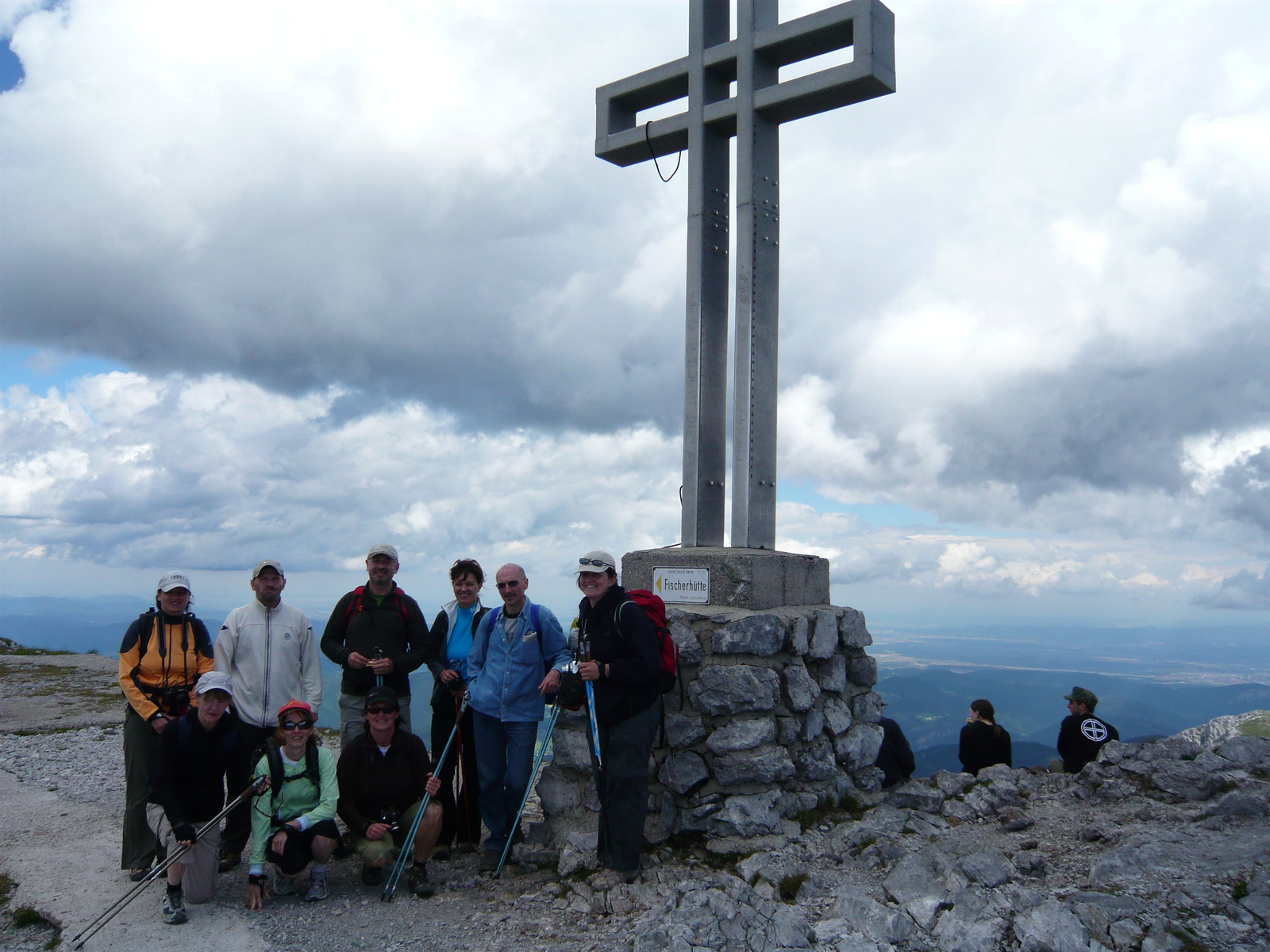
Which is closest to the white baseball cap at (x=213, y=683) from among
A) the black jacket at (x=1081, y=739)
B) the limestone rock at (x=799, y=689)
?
the limestone rock at (x=799, y=689)

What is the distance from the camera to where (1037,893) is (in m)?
4.14

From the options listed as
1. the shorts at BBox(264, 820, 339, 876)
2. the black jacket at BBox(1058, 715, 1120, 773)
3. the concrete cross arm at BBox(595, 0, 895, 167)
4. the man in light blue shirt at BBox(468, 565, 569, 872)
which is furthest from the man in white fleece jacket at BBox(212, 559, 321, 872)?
the black jacket at BBox(1058, 715, 1120, 773)

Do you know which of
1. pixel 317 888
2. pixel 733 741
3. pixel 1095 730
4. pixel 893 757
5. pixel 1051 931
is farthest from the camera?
pixel 1095 730

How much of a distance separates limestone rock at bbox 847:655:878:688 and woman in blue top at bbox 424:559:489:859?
9.57 ft

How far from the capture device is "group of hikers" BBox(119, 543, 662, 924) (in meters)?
5.15

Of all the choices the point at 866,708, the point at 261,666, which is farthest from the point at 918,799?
the point at 261,666

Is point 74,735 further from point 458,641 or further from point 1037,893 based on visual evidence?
point 1037,893

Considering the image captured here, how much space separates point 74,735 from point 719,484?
30.1ft

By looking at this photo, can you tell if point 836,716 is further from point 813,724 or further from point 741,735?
point 741,735

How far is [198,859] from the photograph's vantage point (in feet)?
16.5

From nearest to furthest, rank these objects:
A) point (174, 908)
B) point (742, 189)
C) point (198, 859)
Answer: point (174, 908) < point (198, 859) < point (742, 189)

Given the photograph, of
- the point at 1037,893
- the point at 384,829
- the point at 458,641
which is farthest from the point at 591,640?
the point at 1037,893

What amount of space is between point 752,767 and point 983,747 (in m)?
3.42

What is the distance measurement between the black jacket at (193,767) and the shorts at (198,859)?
4.6 inches
